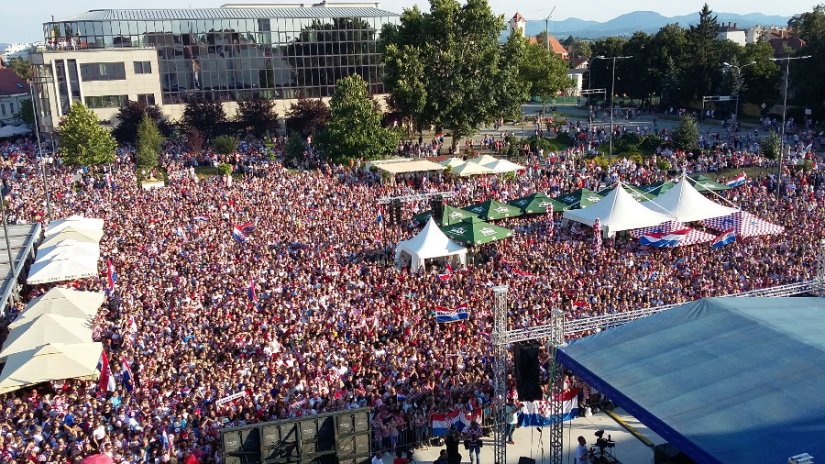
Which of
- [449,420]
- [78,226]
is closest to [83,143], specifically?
[78,226]

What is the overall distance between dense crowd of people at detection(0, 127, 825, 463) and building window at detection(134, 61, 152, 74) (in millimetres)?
19198

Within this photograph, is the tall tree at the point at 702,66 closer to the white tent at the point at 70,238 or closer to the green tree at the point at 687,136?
the green tree at the point at 687,136

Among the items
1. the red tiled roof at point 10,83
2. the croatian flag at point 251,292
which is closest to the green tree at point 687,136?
the croatian flag at point 251,292

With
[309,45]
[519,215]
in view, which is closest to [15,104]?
[309,45]

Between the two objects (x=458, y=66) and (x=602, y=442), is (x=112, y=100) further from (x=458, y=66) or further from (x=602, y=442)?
(x=602, y=442)

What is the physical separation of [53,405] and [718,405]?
11.9 meters

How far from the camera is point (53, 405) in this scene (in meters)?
13.9

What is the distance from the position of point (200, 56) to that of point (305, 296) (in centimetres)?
3724

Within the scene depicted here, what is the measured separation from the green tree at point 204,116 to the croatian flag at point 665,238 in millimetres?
32126

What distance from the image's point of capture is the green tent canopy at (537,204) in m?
26.9

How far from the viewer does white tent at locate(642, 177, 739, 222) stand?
25.1 meters

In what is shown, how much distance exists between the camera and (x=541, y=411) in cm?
1435

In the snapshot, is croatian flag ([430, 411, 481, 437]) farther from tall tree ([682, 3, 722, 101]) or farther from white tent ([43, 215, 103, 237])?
tall tree ([682, 3, 722, 101])

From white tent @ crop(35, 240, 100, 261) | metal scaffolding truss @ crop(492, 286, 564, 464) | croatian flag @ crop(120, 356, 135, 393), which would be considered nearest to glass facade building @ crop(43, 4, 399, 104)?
white tent @ crop(35, 240, 100, 261)
